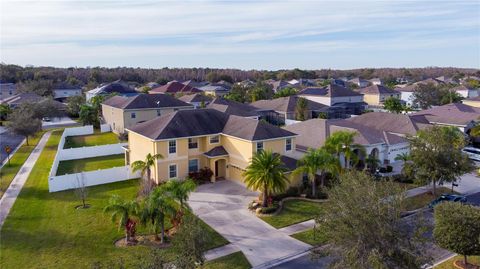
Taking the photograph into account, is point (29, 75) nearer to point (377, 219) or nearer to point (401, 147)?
point (401, 147)

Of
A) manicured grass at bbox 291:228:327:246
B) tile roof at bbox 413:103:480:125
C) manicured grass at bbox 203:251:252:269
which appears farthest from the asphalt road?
tile roof at bbox 413:103:480:125

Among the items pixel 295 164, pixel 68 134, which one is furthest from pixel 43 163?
pixel 295 164

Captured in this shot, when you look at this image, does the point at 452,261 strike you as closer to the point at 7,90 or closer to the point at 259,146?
the point at 259,146

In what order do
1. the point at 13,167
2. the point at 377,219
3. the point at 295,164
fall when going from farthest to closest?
the point at 13,167 < the point at 295,164 < the point at 377,219

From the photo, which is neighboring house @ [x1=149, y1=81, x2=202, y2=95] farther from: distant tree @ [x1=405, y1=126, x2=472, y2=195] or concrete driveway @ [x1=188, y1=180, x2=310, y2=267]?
distant tree @ [x1=405, y1=126, x2=472, y2=195]

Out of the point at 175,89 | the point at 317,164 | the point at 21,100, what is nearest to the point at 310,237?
the point at 317,164

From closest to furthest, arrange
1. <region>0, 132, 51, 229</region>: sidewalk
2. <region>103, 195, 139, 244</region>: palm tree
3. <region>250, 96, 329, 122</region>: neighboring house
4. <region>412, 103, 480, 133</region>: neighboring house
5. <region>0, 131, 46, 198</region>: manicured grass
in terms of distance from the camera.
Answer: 1. <region>103, 195, 139, 244</region>: palm tree
2. <region>0, 132, 51, 229</region>: sidewalk
3. <region>0, 131, 46, 198</region>: manicured grass
4. <region>412, 103, 480, 133</region>: neighboring house
5. <region>250, 96, 329, 122</region>: neighboring house
